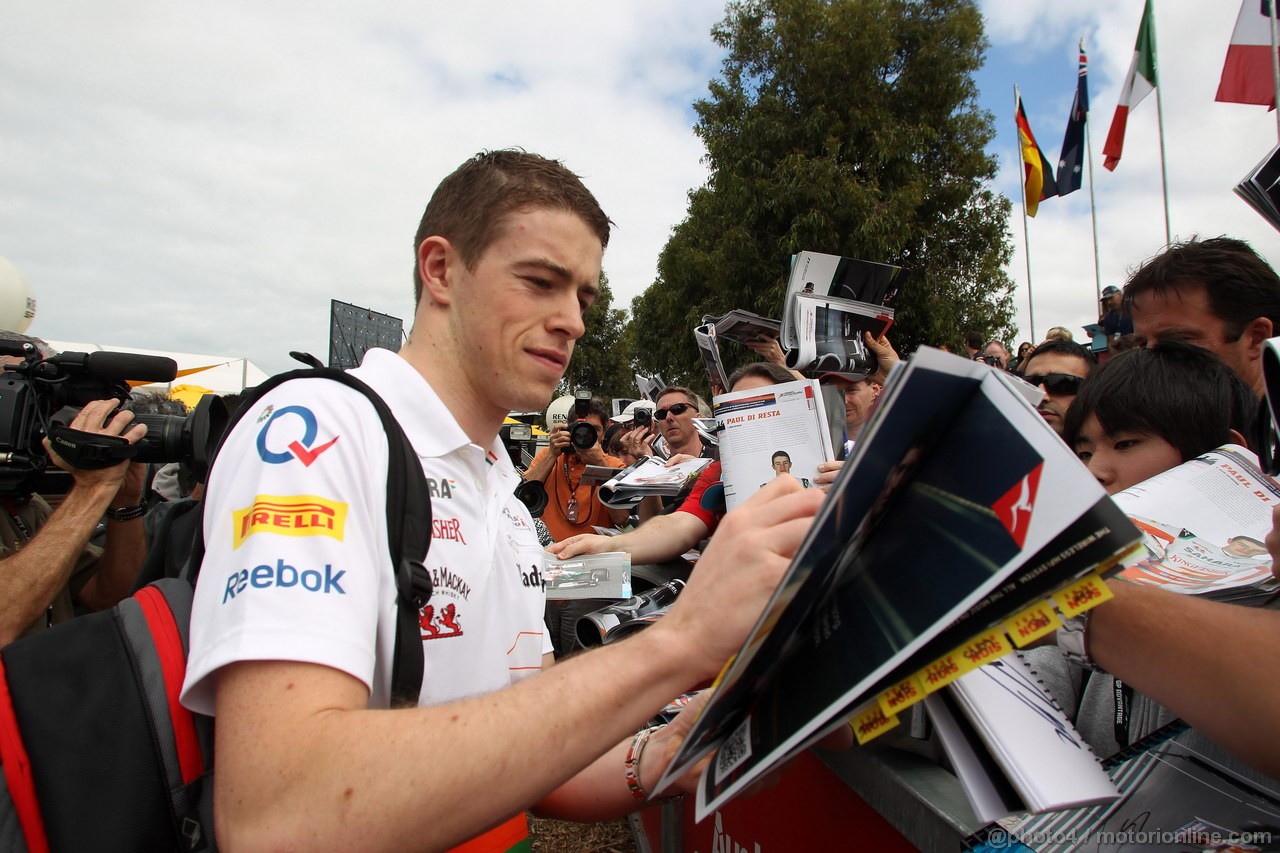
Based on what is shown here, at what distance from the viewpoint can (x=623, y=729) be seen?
830 millimetres

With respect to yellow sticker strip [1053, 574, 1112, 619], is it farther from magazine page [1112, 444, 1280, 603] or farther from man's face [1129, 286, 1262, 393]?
man's face [1129, 286, 1262, 393]

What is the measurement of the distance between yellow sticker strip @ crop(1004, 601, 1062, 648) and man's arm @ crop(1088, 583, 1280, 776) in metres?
0.39

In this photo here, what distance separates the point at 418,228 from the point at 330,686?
3.49 feet

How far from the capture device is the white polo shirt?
84cm

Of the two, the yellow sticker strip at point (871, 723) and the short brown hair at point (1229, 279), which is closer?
the yellow sticker strip at point (871, 723)

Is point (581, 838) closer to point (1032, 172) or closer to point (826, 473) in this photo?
point (826, 473)

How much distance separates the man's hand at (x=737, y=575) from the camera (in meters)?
0.79

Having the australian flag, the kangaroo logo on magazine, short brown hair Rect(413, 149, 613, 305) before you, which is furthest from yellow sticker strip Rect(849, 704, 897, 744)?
the australian flag

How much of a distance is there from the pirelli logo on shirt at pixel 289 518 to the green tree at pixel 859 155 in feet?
43.0

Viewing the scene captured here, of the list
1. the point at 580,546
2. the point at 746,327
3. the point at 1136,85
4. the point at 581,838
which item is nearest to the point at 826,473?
the point at 580,546

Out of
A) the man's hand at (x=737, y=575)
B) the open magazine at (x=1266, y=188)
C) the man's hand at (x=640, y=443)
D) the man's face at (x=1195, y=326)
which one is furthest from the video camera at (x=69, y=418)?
the man's hand at (x=640, y=443)

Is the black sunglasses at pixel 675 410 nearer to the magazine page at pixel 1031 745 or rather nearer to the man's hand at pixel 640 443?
the man's hand at pixel 640 443

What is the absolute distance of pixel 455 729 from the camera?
2.60ft

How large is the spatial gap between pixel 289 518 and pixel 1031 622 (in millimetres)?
834
